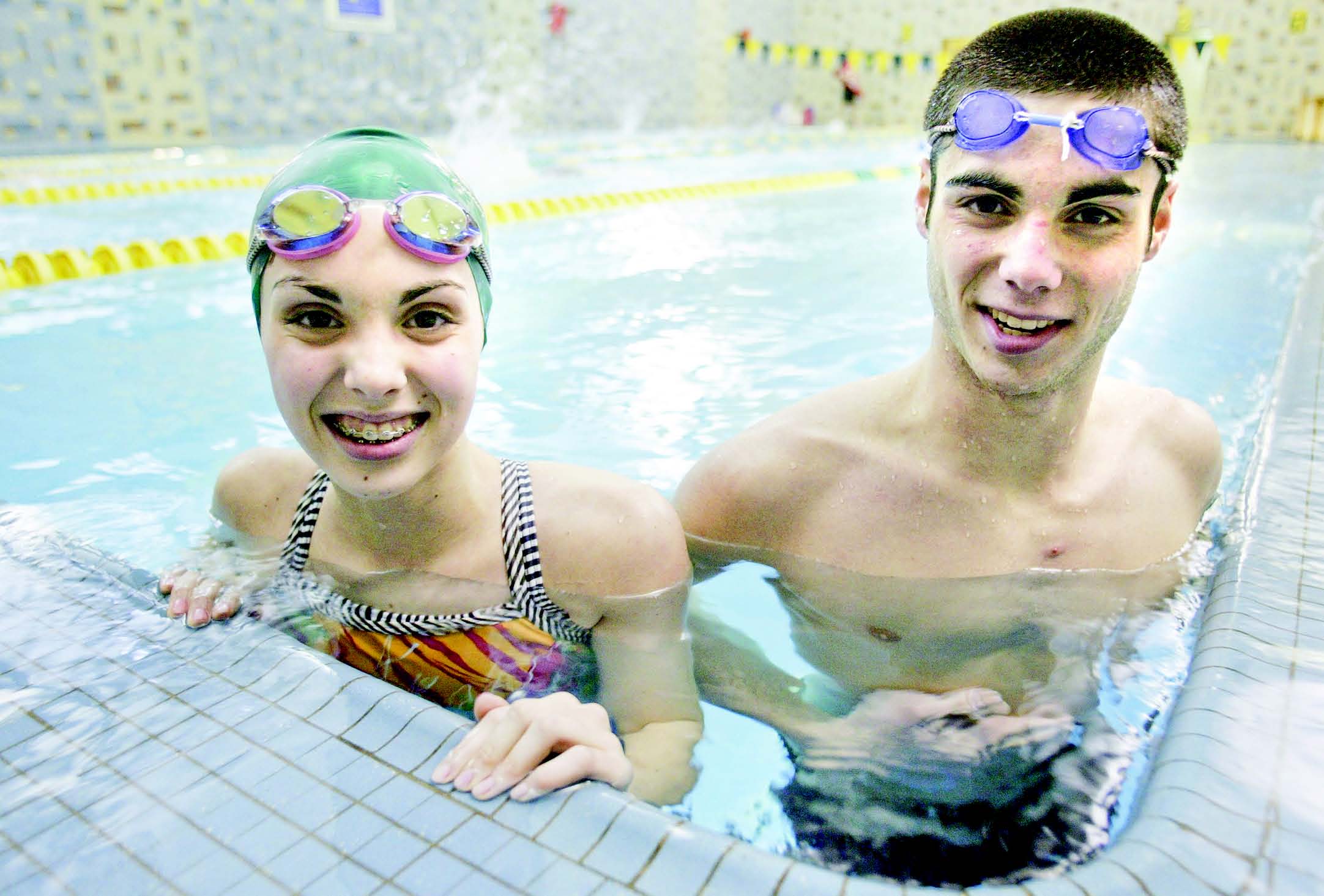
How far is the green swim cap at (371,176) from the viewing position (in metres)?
1.65

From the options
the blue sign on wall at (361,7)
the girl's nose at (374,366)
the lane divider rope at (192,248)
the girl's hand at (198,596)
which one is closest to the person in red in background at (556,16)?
the blue sign on wall at (361,7)

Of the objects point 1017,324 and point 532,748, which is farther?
point 1017,324

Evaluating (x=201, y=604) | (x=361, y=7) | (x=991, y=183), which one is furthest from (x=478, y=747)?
(x=361, y=7)

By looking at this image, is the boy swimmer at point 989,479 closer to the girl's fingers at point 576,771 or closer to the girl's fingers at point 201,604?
the girl's fingers at point 576,771

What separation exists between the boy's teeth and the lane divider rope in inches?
168

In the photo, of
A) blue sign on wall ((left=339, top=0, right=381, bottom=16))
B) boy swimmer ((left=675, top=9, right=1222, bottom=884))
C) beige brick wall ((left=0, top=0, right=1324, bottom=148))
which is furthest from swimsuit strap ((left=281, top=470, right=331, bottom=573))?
blue sign on wall ((left=339, top=0, right=381, bottom=16))

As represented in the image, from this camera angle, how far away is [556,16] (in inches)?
614

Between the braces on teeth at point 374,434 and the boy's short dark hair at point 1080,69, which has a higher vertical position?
the boy's short dark hair at point 1080,69

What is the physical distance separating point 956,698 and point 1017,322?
2.36 ft

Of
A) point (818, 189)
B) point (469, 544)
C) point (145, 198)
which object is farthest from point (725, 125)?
point (469, 544)

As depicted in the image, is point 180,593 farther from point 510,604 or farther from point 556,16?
point 556,16

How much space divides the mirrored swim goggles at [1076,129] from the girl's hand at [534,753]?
1.32 meters

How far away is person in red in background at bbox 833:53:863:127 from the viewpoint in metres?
19.4

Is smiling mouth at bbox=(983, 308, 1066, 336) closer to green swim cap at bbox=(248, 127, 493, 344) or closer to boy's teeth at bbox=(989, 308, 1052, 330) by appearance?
boy's teeth at bbox=(989, 308, 1052, 330)
